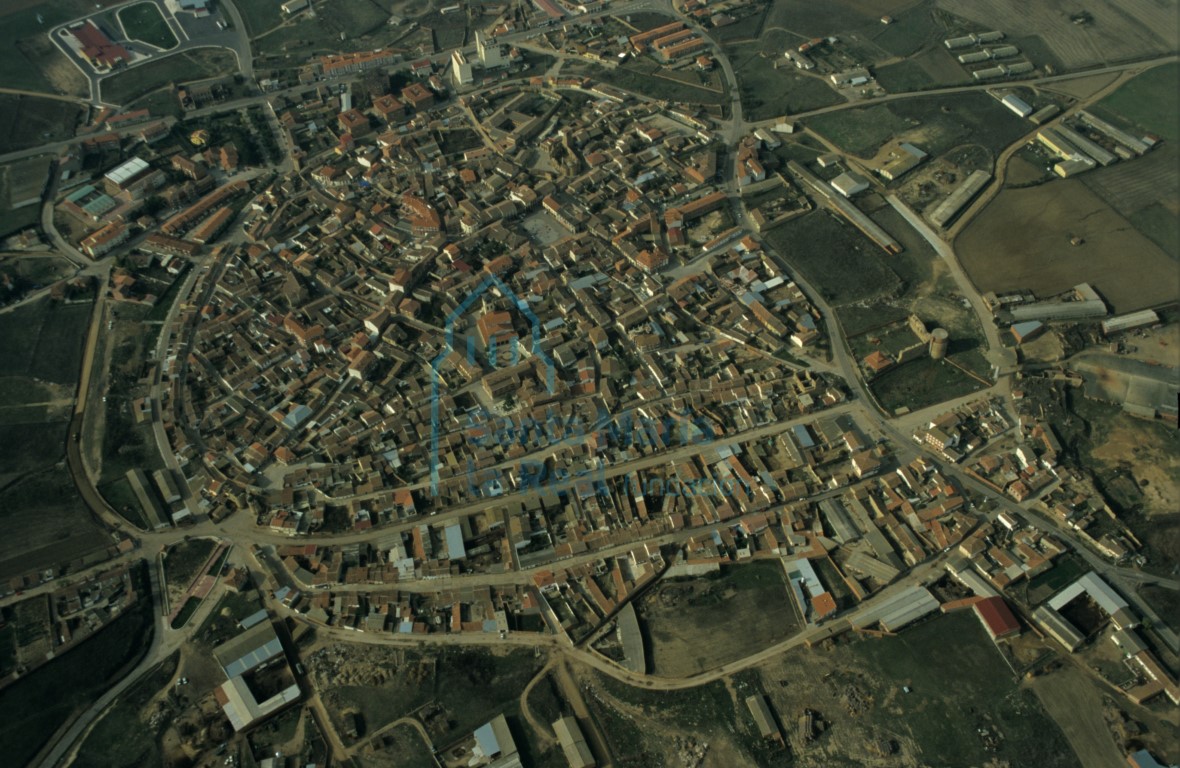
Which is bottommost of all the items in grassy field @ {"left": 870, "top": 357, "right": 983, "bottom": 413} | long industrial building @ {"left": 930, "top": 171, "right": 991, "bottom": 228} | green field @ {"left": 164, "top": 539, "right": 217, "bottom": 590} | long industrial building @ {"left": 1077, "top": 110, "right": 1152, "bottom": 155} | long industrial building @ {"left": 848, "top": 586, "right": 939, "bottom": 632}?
long industrial building @ {"left": 848, "top": 586, "right": 939, "bottom": 632}

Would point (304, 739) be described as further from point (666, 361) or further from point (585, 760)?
point (666, 361)

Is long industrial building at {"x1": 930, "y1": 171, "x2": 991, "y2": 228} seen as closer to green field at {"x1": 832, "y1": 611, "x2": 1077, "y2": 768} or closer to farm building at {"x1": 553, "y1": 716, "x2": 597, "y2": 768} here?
green field at {"x1": 832, "y1": 611, "x2": 1077, "y2": 768}

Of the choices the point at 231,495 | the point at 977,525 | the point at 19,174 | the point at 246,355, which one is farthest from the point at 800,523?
the point at 19,174

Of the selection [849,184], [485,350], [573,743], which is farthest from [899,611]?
[849,184]

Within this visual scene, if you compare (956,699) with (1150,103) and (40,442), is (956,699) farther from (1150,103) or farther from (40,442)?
(1150,103)

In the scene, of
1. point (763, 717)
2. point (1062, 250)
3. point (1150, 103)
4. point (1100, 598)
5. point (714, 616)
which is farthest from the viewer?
point (1150, 103)

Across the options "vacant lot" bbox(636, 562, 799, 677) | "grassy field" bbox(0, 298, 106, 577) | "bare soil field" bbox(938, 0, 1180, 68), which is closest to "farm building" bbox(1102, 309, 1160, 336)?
"vacant lot" bbox(636, 562, 799, 677)
